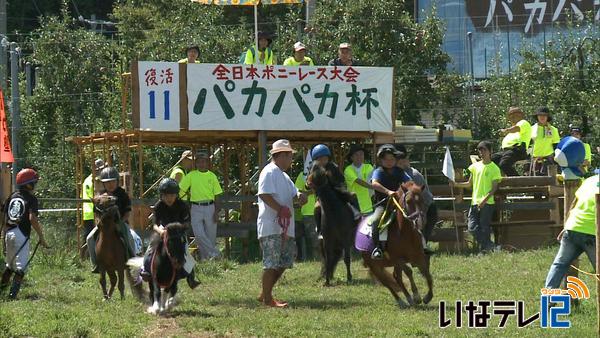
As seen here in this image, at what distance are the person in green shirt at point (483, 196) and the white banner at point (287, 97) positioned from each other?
1977 mm

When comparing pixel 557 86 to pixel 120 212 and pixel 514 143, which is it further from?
pixel 120 212

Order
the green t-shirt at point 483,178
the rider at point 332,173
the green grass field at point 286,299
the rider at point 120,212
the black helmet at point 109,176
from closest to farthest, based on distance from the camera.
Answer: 1. the green grass field at point 286,299
2. the rider at point 120,212
3. the black helmet at point 109,176
4. the rider at point 332,173
5. the green t-shirt at point 483,178

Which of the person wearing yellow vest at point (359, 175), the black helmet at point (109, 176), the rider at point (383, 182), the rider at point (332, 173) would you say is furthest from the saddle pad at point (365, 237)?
the person wearing yellow vest at point (359, 175)

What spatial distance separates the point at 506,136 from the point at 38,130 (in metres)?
18.6

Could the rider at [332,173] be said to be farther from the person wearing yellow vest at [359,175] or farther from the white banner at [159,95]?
the white banner at [159,95]

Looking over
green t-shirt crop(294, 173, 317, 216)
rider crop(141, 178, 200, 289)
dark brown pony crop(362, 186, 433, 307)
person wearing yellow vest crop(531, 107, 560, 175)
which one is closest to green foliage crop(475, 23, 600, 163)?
person wearing yellow vest crop(531, 107, 560, 175)

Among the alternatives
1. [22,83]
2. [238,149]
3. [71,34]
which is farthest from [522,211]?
[22,83]

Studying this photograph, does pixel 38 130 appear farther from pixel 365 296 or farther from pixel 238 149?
pixel 365 296

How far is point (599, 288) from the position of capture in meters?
11.3

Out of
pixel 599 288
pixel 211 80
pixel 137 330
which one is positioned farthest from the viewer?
pixel 211 80

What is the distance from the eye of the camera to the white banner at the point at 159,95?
20966mm

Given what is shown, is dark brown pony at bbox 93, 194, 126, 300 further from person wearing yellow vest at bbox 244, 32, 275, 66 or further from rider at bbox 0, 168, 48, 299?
person wearing yellow vest at bbox 244, 32, 275, 66

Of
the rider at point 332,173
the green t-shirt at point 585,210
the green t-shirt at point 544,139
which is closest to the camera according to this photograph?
the green t-shirt at point 585,210

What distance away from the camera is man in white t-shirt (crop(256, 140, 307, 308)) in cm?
1427
